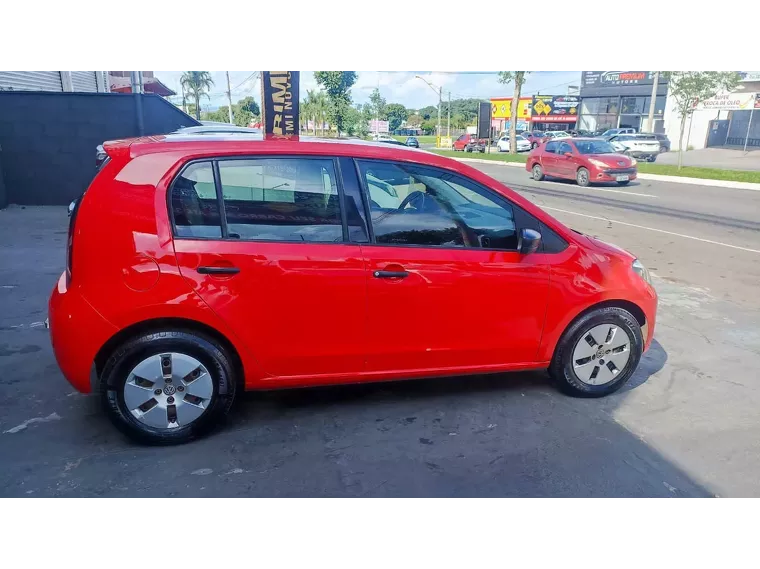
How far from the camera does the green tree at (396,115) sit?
277 ft

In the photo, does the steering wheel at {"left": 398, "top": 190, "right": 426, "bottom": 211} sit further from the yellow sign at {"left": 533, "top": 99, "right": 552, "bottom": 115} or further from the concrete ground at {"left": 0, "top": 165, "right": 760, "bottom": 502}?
the yellow sign at {"left": 533, "top": 99, "right": 552, "bottom": 115}

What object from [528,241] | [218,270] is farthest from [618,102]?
[218,270]

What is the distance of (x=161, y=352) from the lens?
339 centimetres

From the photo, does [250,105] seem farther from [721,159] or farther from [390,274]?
[390,274]

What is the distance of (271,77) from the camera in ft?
40.7

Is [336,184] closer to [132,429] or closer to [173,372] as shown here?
[173,372]

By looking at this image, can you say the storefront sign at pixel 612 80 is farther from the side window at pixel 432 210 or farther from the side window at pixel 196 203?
the side window at pixel 196 203

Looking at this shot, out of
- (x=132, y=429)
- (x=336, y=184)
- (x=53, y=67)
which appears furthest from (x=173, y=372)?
(x=53, y=67)

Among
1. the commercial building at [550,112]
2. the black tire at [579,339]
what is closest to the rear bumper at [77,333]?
the black tire at [579,339]

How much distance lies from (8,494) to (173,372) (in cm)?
100

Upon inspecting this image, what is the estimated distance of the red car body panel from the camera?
332 cm

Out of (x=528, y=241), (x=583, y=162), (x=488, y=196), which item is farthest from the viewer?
(x=583, y=162)

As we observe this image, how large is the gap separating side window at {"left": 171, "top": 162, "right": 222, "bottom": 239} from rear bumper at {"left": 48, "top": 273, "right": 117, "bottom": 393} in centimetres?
66

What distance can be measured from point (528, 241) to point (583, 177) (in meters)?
16.5
